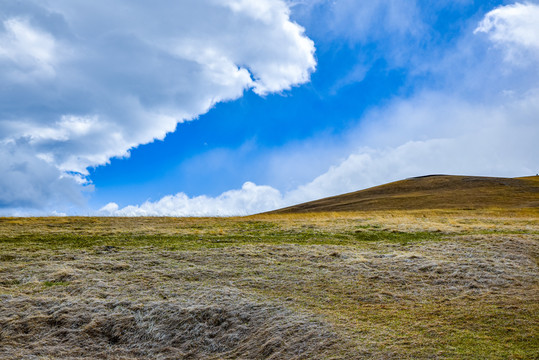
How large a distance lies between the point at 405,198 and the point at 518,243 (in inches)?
1714

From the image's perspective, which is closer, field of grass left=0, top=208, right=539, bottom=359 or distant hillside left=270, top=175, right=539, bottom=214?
field of grass left=0, top=208, right=539, bottom=359

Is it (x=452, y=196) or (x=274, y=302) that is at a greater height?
→ (x=452, y=196)

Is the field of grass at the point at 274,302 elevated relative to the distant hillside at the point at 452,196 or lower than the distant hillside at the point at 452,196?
lower

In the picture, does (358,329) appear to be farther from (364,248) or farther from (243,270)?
(364,248)

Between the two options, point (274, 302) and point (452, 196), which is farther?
point (452, 196)

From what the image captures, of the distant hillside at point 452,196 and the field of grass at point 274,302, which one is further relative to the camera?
the distant hillside at point 452,196

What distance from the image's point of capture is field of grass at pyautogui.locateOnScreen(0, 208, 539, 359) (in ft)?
28.1

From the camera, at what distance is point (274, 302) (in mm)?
10672

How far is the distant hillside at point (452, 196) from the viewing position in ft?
167

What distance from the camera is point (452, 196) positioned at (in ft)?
191

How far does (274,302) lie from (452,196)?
183 ft

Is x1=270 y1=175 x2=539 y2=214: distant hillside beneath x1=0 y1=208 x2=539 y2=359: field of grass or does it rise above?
above

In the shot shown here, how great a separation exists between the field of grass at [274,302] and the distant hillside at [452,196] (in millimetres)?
35063

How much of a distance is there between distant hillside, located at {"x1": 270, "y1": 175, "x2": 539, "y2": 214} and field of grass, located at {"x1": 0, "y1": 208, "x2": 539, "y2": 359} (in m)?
35.1
